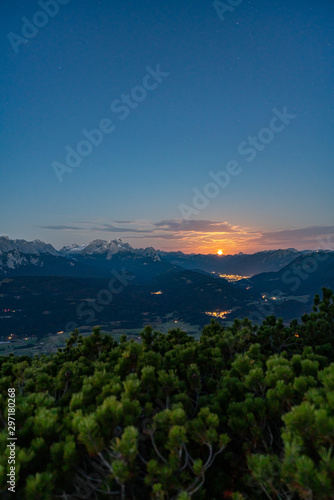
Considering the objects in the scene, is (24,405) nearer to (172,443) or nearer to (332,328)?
(172,443)

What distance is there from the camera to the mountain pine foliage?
3664 mm

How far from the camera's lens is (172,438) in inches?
158

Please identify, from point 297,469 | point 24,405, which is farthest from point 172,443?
point 24,405

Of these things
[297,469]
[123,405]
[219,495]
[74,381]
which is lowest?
[219,495]

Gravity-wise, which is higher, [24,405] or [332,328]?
[24,405]

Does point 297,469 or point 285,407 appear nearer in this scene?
point 297,469

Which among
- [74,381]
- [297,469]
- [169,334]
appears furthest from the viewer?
[169,334]

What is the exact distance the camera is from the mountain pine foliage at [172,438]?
12.0 feet

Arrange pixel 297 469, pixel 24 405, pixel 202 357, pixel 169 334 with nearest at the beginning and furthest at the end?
pixel 297 469
pixel 24 405
pixel 202 357
pixel 169 334

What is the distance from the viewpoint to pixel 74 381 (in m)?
7.49

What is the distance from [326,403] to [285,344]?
882 cm

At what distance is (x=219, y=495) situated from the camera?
17.3 ft

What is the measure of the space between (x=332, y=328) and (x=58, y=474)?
1234cm

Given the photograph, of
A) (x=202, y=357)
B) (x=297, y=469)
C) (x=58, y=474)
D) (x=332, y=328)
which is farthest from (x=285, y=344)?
(x=58, y=474)
